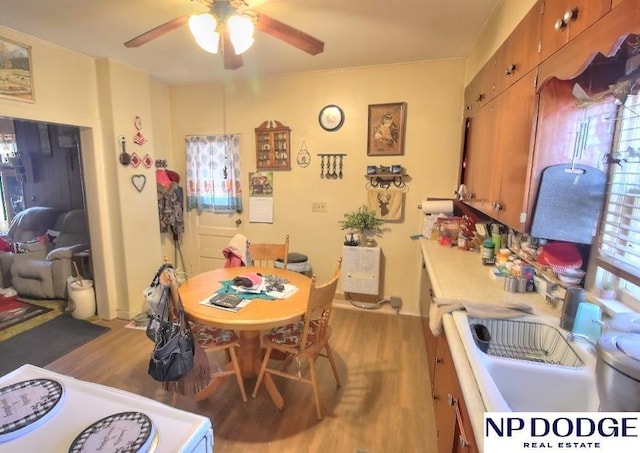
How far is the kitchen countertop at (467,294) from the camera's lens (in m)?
0.92

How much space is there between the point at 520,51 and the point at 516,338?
138 centimetres

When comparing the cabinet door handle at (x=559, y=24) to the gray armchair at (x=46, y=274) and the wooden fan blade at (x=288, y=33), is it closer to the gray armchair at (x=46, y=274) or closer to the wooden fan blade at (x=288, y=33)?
the wooden fan blade at (x=288, y=33)

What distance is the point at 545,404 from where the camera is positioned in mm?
1070

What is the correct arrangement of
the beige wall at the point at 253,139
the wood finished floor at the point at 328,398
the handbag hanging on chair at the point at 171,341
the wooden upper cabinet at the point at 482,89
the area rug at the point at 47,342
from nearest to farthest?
the handbag hanging on chair at the point at 171,341
the wood finished floor at the point at 328,398
the wooden upper cabinet at the point at 482,89
the area rug at the point at 47,342
the beige wall at the point at 253,139

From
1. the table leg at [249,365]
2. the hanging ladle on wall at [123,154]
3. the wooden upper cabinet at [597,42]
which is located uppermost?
the wooden upper cabinet at [597,42]

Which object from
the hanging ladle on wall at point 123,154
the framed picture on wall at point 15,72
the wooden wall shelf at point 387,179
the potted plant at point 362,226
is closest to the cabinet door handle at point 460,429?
the potted plant at point 362,226

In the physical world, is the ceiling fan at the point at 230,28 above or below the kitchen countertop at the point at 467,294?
above

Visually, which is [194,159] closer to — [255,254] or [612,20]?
[255,254]

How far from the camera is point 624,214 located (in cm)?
127

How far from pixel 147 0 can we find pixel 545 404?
9.25 ft

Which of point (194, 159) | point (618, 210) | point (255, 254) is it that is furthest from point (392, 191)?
point (194, 159)

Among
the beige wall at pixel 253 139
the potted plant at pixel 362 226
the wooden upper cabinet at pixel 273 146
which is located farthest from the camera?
the wooden upper cabinet at pixel 273 146

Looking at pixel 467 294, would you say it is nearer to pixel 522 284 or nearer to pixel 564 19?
pixel 522 284

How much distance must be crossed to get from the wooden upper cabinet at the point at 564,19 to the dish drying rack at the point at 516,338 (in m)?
1.12
